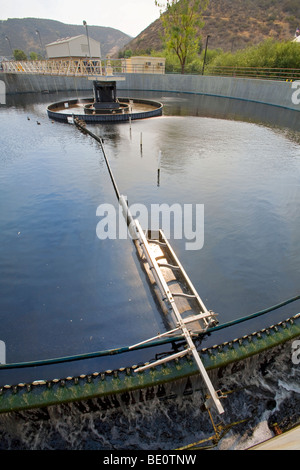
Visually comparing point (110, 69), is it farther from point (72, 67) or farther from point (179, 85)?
point (179, 85)

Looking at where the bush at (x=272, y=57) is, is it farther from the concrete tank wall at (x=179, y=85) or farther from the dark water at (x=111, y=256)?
the dark water at (x=111, y=256)

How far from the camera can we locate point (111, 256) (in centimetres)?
1047

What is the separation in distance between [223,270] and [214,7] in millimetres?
165626

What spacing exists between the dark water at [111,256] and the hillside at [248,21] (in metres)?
117

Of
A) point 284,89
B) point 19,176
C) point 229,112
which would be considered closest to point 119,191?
point 19,176

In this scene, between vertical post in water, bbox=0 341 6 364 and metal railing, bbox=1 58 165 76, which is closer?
vertical post in water, bbox=0 341 6 364

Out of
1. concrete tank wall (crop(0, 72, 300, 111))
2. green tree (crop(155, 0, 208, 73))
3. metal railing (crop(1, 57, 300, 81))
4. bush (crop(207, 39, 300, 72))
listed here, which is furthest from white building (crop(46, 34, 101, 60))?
bush (crop(207, 39, 300, 72))

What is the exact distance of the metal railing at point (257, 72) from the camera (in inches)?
1737

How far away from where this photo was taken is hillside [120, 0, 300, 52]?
104 metres

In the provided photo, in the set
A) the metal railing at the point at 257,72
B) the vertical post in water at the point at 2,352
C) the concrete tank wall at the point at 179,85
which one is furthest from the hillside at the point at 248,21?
the vertical post in water at the point at 2,352

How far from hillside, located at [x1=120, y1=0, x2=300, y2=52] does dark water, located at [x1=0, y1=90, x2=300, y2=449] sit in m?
117

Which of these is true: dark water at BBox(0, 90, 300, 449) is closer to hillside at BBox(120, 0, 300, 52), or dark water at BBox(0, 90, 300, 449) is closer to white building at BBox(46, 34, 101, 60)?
white building at BBox(46, 34, 101, 60)

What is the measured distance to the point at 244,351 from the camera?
6.90m
